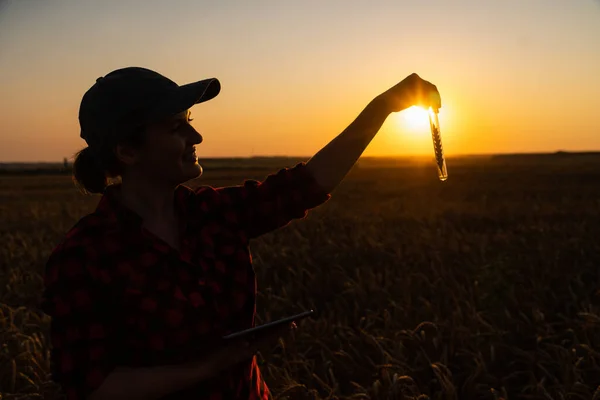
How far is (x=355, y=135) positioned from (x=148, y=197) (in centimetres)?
76

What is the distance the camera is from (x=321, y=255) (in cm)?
686

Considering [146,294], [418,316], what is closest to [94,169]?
[146,294]

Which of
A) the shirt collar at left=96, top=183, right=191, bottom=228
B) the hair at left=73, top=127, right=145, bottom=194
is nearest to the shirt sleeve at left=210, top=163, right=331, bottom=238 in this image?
the shirt collar at left=96, top=183, right=191, bottom=228

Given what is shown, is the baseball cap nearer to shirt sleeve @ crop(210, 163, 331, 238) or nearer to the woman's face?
the woman's face

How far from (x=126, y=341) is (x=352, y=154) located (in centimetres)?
100

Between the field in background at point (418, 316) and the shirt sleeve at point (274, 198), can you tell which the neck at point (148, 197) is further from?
the field in background at point (418, 316)

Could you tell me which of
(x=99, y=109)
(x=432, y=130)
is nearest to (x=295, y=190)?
(x=432, y=130)

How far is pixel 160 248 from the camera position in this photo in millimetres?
1728

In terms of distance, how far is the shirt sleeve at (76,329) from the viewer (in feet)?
5.09

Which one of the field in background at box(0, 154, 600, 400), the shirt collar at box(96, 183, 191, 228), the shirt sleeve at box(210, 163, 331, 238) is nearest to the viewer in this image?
the shirt collar at box(96, 183, 191, 228)

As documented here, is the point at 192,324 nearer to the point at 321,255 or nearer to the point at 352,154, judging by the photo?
the point at 352,154

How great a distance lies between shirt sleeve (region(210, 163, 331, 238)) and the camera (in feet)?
6.70

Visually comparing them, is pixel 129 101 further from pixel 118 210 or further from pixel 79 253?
pixel 79 253

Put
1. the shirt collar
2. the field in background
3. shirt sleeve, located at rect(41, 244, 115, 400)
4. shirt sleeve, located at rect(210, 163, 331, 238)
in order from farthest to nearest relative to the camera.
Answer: the field in background < shirt sleeve, located at rect(210, 163, 331, 238) < the shirt collar < shirt sleeve, located at rect(41, 244, 115, 400)
